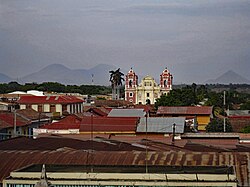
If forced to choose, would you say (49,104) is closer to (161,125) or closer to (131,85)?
(161,125)

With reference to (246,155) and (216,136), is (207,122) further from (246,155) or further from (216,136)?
(246,155)

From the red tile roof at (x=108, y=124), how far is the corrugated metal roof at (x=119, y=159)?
12086mm

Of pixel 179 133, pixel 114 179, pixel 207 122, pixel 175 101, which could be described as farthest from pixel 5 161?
pixel 175 101

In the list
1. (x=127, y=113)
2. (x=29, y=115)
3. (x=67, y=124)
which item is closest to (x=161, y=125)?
(x=67, y=124)

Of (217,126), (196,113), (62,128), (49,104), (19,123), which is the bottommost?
(217,126)

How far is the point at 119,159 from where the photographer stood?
14.8 meters

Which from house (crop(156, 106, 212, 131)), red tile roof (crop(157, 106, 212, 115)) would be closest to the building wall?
house (crop(156, 106, 212, 131))

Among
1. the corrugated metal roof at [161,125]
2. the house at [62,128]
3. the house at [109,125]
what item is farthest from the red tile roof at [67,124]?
the corrugated metal roof at [161,125]

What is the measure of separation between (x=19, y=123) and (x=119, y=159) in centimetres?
1899

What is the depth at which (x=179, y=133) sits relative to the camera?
26734 mm

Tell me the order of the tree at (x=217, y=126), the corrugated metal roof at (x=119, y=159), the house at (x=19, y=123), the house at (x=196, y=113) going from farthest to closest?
the house at (x=196, y=113) → the tree at (x=217, y=126) → the house at (x=19, y=123) → the corrugated metal roof at (x=119, y=159)

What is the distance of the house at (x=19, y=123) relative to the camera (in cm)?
3008

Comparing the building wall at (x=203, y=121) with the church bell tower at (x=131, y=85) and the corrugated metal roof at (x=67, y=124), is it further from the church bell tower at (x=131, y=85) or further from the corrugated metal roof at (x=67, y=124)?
the church bell tower at (x=131, y=85)

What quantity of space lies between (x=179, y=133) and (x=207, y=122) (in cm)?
1450
